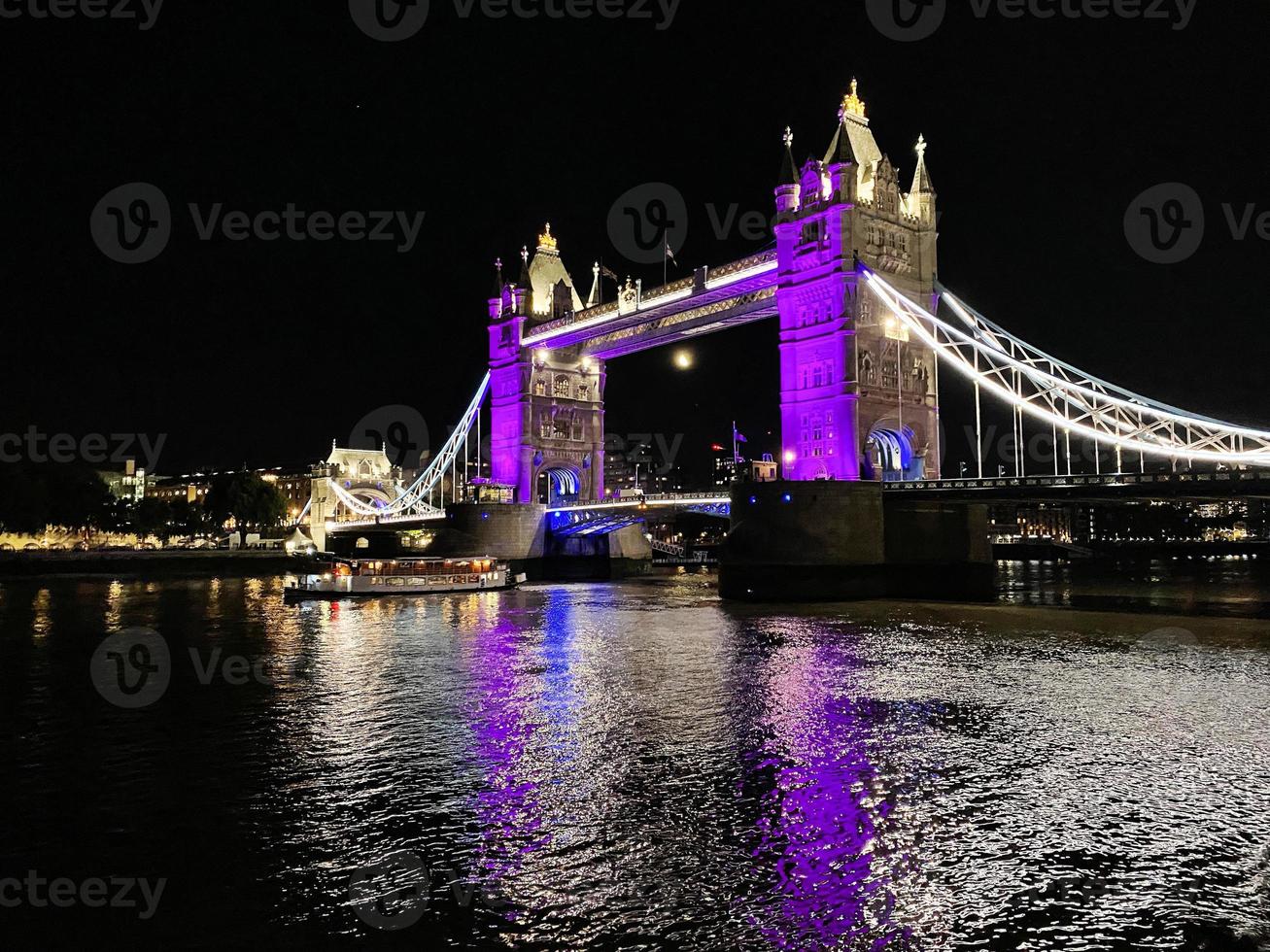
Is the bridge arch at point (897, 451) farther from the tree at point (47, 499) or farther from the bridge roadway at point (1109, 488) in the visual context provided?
the tree at point (47, 499)

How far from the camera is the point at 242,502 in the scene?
90812 millimetres

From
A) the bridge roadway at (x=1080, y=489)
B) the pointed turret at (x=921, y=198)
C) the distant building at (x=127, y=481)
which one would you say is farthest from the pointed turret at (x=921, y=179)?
the distant building at (x=127, y=481)

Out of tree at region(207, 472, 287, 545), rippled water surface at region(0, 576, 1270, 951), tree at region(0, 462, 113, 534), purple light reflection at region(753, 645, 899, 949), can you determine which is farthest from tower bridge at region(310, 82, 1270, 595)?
tree at region(207, 472, 287, 545)

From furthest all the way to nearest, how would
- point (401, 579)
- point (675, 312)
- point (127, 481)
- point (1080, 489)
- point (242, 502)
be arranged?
point (127, 481) → point (242, 502) → point (675, 312) → point (401, 579) → point (1080, 489)

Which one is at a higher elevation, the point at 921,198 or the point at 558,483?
the point at 921,198

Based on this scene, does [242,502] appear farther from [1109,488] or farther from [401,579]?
[1109,488]

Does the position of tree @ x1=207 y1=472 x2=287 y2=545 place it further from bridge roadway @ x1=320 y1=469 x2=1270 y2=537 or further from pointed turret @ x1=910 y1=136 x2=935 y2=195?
pointed turret @ x1=910 y1=136 x2=935 y2=195

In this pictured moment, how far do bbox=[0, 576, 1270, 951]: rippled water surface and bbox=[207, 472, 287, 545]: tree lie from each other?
72.8 meters

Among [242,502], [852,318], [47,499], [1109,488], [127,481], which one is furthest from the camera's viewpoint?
[127,481]

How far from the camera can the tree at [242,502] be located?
9106cm

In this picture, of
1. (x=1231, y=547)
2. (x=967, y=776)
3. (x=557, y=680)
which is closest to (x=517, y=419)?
(x=557, y=680)

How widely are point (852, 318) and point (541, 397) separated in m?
29.2

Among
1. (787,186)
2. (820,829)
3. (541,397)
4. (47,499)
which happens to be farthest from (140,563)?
(820,829)

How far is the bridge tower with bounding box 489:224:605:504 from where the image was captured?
6406 centimetres
